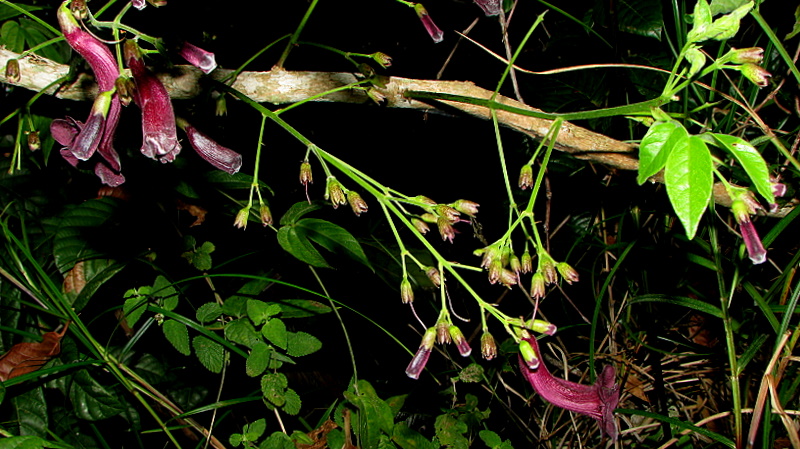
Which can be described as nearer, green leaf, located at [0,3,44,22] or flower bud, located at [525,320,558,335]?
flower bud, located at [525,320,558,335]

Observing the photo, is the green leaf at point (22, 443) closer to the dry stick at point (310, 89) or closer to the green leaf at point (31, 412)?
the green leaf at point (31, 412)

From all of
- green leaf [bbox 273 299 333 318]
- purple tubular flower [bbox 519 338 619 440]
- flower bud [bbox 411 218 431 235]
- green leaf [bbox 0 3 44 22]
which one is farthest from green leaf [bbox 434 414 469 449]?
green leaf [bbox 0 3 44 22]

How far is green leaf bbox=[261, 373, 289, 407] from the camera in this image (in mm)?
1630

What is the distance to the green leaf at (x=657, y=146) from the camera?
2.81ft

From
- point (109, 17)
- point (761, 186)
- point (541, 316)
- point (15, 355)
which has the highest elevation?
point (761, 186)

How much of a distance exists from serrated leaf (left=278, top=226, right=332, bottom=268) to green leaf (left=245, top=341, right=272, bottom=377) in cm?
33

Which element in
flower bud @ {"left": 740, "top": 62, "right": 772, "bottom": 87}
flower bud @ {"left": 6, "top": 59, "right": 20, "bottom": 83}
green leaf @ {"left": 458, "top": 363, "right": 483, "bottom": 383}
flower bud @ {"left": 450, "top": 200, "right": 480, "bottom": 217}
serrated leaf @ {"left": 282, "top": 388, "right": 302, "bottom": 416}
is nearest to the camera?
flower bud @ {"left": 740, "top": 62, "right": 772, "bottom": 87}

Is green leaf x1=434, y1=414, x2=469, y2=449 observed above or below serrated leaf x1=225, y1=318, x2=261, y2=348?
below

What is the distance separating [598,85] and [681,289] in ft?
3.02

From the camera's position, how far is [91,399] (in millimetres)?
1774

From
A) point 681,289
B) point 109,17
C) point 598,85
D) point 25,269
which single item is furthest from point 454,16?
point 25,269

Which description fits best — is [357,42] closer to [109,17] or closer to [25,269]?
[109,17]

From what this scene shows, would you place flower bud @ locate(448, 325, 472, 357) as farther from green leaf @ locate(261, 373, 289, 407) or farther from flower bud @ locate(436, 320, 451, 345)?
green leaf @ locate(261, 373, 289, 407)

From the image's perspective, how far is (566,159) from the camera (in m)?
2.12
